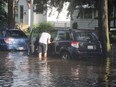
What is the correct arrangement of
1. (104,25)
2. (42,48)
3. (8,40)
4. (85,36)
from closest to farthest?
(85,36)
(42,48)
(104,25)
(8,40)

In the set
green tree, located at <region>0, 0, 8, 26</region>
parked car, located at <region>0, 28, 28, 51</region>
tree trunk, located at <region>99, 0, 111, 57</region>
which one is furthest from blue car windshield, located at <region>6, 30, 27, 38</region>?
green tree, located at <region>0, 0, 8, 26</region>

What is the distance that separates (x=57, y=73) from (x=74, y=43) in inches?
183

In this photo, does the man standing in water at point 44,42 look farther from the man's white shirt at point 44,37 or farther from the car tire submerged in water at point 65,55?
the car tire submerged in water at point 65,55

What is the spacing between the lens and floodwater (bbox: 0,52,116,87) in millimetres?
13734

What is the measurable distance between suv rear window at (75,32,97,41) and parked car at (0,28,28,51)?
23.6 feet

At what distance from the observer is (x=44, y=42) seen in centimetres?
2211

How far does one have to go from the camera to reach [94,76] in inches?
611

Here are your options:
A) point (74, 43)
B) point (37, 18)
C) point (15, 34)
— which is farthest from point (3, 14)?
point (74, 43)

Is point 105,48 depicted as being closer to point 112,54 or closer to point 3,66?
point 112,54

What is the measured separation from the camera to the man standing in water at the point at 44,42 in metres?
21.9

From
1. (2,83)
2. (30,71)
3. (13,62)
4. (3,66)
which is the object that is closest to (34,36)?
(13,62)

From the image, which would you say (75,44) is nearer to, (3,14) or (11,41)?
(11,41)

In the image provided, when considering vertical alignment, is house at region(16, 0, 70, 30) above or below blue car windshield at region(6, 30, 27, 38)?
above

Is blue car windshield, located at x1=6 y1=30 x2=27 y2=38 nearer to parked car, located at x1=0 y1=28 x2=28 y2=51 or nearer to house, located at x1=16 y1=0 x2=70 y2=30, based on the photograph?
parked car, located at x1=0 y1=28 x2=28 y2=51
